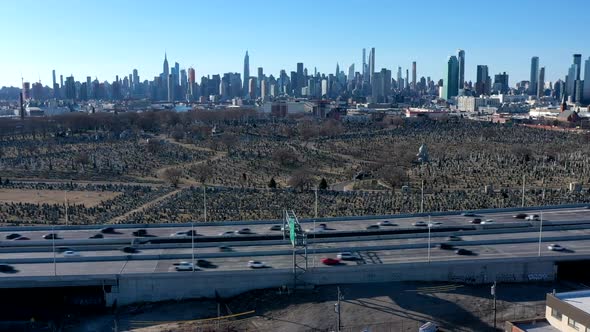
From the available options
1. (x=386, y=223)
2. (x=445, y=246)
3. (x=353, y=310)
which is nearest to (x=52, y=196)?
(x=386, y=223)

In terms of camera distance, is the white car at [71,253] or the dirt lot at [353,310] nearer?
the dirt lot at [353,310]

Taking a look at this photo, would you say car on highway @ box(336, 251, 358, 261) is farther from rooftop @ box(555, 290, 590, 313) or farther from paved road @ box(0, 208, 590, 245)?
rooftop @ box(555, 290, 590, 313)

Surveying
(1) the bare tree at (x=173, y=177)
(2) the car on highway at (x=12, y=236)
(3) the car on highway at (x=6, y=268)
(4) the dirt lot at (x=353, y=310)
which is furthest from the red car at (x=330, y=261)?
(1) the bare tree at (x=173, y=177)

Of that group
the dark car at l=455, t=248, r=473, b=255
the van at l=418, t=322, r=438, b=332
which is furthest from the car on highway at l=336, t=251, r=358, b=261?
the van at l=418, t=322, r=438, b=332

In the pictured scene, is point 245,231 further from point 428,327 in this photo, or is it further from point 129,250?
point 428,327

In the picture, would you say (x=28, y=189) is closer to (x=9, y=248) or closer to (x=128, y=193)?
(x=128, y=193)

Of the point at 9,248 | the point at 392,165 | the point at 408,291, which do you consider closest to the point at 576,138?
the point at 392,165

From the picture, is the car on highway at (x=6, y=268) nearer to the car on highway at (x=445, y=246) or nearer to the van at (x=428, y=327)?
Result: the van at (x=428, y=327)
